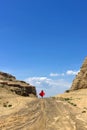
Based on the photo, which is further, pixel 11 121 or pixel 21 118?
pixel 21 118

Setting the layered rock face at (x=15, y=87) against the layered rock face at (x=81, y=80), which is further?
the layered rock face at (x=81, y=80)

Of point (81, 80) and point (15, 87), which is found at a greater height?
point (81, 80)

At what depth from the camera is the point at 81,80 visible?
9444 cm

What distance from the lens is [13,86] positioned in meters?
94.9

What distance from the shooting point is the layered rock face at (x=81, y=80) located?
9179cm

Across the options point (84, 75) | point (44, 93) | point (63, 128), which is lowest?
point (63, 128)

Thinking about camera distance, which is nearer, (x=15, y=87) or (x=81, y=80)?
(x=15, y=87)

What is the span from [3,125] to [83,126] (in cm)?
725

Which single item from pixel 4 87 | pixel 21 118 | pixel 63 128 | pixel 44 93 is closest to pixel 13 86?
pixel 4 87

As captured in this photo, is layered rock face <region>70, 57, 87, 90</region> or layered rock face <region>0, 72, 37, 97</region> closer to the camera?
layered rock face <region>0, 72, 37, 97</region>

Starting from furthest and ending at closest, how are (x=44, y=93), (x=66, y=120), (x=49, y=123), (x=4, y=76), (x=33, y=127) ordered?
(x=4, y=76) < (x=44, y=93) < (x=66, y=120) < (x=49, y=123) < (x=33, y=127)

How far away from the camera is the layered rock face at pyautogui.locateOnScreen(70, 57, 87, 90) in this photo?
301 feet

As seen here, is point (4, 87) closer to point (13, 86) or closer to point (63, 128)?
point (13, 86)

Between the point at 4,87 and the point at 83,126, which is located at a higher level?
the point at 4,87
